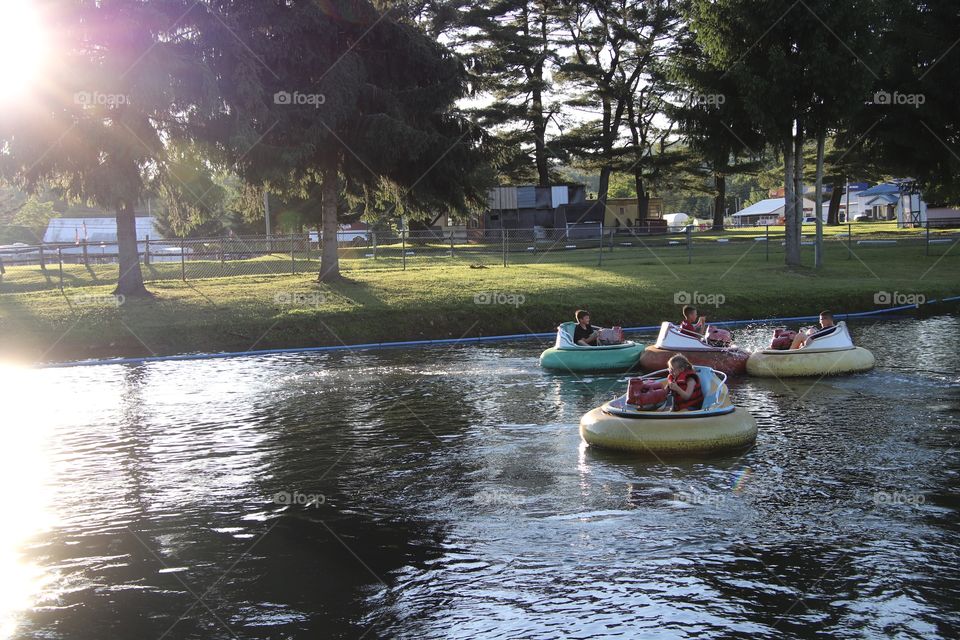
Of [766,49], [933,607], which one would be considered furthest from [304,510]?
[766,49]

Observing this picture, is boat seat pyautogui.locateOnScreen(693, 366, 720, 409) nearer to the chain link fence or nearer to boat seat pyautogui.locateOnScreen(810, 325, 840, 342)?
boat seat pyautogui.locateOnScreen(810, 325, 840, 342)

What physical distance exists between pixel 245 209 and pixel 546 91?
30656mm

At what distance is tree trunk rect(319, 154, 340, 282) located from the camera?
103 ft

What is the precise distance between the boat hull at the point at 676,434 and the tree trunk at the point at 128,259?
2010 cm

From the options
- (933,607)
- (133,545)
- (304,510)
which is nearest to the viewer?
(933,607)

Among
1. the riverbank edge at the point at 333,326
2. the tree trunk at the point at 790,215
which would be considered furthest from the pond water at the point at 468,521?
the tree trunk at the point at 790,215

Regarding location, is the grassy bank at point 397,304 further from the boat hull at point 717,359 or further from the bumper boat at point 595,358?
the boat hull at point 717,359

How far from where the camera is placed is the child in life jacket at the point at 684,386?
1284cm

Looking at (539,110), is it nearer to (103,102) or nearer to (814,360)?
(103,102)

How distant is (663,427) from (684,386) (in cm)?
110

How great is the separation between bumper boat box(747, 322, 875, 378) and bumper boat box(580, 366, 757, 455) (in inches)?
206

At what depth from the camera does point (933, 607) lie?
25.0 feet

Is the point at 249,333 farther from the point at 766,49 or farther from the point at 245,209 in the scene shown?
the point at 766,49

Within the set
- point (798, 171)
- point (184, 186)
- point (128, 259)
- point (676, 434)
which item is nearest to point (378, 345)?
point (184, 186)
